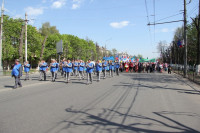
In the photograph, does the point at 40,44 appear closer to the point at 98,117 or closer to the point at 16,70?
the point at 16,70

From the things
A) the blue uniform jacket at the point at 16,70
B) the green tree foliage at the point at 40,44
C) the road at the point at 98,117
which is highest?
the green tree foliage at the point at 40,44

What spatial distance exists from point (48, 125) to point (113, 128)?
1584 millimetres

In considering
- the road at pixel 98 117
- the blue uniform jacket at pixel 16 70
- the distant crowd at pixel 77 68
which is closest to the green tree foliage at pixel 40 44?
the distant crowd at pixel 77 68

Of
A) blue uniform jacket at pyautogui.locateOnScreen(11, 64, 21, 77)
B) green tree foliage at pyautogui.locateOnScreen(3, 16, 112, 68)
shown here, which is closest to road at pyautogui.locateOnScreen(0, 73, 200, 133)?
blue uniform jacket at pyautogui.locateOnScreen(11, 64, 21, 77)

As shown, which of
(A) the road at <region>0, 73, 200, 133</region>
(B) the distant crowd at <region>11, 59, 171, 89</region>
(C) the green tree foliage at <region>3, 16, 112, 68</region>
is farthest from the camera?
(C) the green tree foliage at <region>3, 16, 112, 68</region>

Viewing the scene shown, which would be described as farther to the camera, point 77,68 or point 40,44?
point 40,44

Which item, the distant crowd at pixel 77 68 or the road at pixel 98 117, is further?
the distant crowd at pixel 77 68

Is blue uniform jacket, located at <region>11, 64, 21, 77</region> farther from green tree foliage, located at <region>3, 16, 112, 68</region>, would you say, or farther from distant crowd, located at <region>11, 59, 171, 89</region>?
green tree foliage, located at <region>3, 16, 112, 68</region>

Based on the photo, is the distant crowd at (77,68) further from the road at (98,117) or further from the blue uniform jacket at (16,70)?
the road at (98,117)

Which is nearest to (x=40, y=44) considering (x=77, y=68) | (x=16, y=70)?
(x=77, y=68)

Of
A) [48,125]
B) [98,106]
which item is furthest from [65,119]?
[98,106]

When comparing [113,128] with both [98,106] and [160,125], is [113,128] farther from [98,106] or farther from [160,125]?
[98,106]

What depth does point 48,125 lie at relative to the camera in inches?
204

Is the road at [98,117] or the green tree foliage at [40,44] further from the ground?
the green tree foliage at [40,44]
